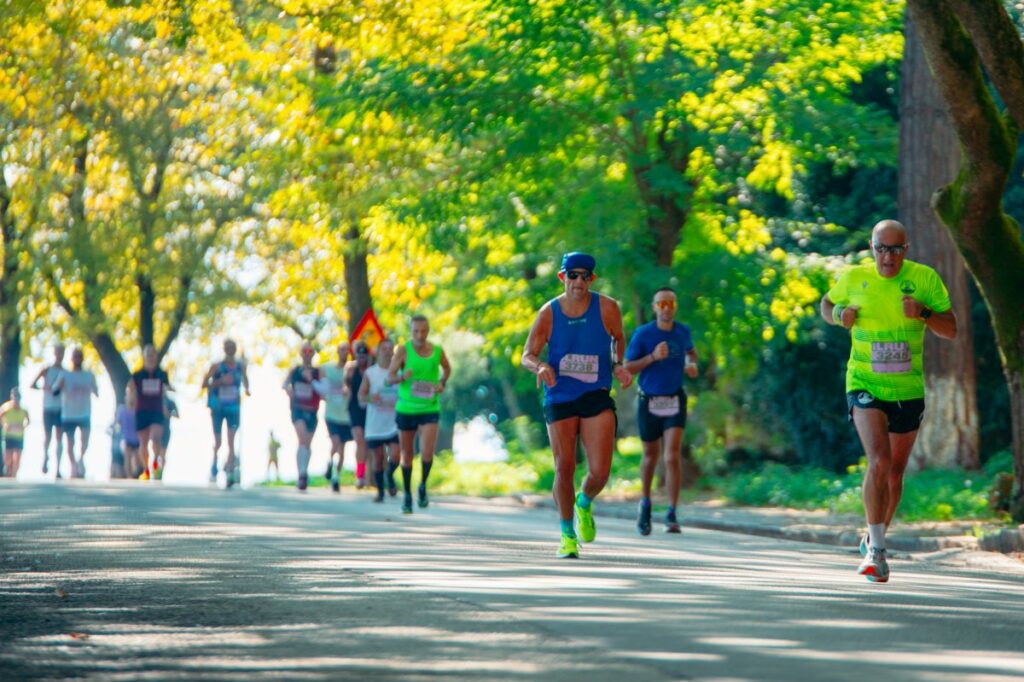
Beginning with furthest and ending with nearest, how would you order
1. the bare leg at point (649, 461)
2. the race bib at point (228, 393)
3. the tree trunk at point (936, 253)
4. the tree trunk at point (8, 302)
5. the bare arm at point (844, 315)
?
the tree trunk at point (8, 302) < the race bib at point (228, 393) < the tree trunk at point (936, 253) < the bare leg at point (649, 461) < the bare arm at point (844, 315)

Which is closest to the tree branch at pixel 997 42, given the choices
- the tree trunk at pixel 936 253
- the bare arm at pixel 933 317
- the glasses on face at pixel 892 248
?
the glasses on face at pixel 892 248

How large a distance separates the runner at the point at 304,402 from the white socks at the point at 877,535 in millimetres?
14993

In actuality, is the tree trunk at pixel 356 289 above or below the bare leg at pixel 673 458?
above

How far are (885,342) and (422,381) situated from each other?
8.53 meters

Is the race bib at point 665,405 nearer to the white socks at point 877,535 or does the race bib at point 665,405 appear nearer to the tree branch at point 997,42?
the tree branch at point 997,42

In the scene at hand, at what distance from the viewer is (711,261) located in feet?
81.9

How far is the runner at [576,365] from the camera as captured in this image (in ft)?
42.0

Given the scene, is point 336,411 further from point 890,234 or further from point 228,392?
point 890,234

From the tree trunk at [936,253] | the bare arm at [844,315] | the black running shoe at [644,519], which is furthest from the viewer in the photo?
the tree trunk at [936,253]

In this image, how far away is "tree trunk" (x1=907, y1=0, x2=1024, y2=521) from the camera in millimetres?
14922

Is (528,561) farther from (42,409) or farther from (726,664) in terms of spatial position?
(42,409)

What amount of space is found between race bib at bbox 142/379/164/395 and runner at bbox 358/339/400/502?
5712 mm

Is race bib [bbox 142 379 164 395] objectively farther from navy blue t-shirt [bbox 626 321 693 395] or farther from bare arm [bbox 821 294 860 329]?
bare arm [bbox 821 294 860 329]

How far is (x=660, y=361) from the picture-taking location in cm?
1681
